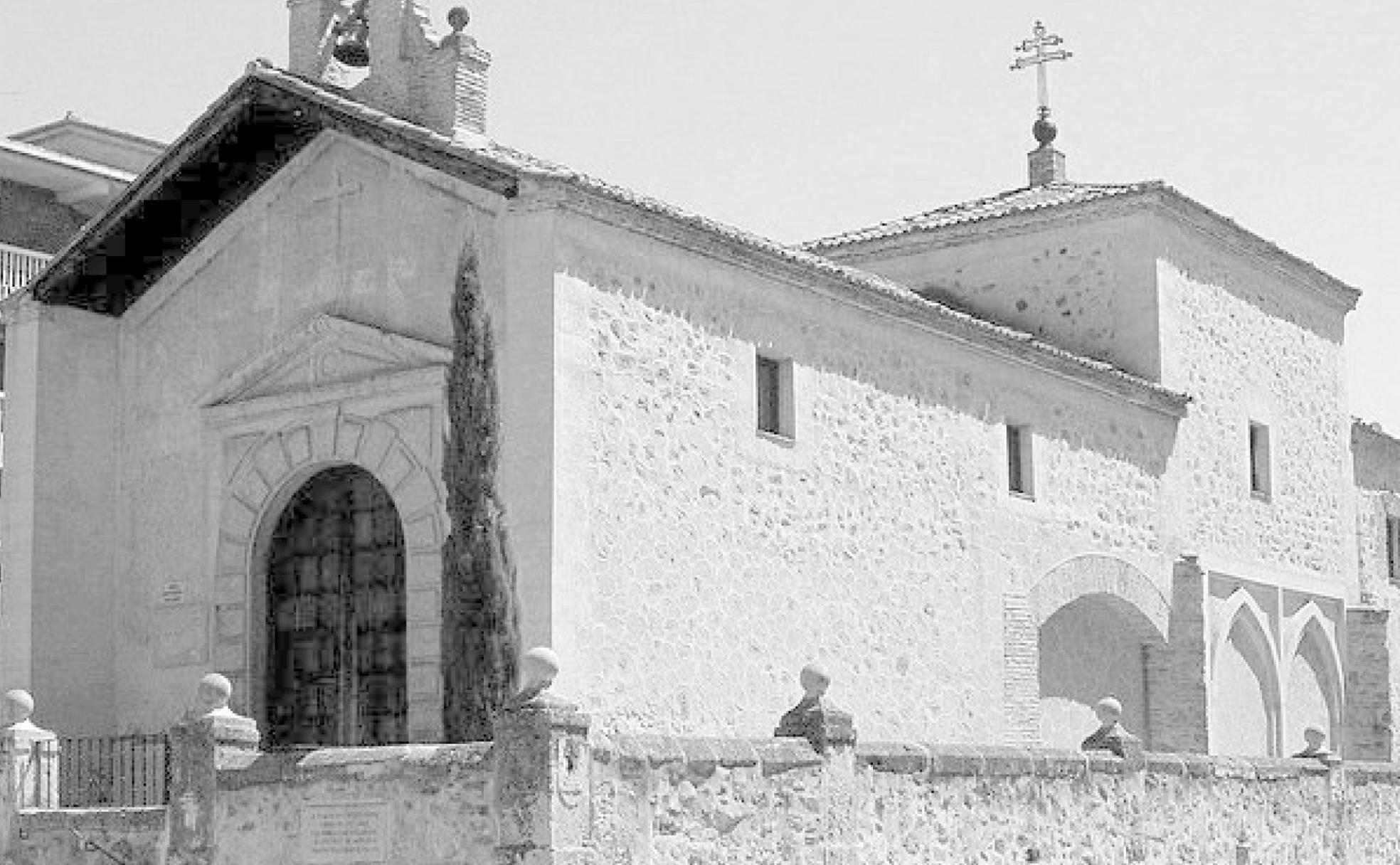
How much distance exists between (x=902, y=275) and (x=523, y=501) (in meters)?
11.7

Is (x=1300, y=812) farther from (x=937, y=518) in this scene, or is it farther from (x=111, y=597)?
(x=111, y=597)

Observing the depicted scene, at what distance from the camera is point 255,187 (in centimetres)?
1959

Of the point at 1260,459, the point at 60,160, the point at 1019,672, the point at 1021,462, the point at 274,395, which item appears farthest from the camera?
the point at 60,160

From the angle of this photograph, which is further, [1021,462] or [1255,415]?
[1255,415]

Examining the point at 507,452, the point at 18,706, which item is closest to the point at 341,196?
the point at 507,452

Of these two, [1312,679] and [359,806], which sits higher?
[1312,679]

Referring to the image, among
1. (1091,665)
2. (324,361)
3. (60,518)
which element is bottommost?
(1091,665)

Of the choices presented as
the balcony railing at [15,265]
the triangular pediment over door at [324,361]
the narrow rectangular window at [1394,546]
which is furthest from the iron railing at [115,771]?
the narrow rectangular window at [1394,546]

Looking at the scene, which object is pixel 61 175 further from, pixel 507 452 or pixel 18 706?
pixel 507 452

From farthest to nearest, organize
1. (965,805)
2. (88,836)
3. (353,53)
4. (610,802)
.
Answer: (353,53)
(965,805)
(88,836)
(610,802)

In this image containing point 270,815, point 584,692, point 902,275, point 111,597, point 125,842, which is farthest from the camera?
point 902,275

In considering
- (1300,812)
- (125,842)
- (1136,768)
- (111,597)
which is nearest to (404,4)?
(111,597)

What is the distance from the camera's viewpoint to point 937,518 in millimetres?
20719

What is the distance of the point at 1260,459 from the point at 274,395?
13.3 meters
